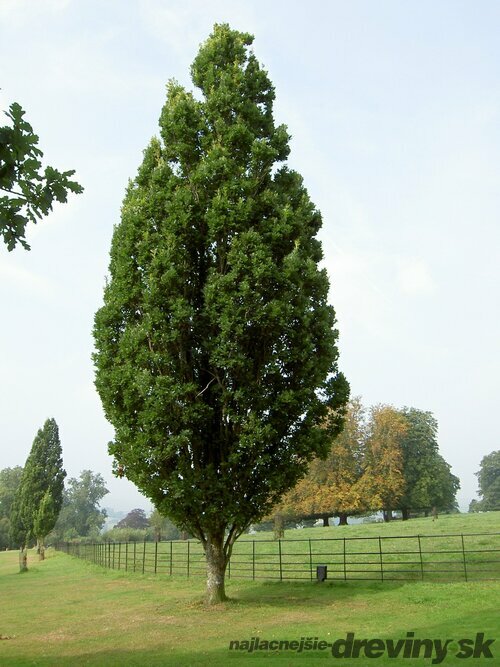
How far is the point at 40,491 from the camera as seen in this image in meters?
53.7

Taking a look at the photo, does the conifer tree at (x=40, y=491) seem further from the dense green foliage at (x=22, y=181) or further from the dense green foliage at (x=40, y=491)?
the dense green foliage at (x=22, y=181)

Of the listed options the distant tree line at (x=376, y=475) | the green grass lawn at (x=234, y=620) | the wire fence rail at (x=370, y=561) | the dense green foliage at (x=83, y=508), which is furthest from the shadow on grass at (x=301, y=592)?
the dense green foliage at (x=83, y=508)

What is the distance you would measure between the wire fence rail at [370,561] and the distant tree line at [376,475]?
1274cm

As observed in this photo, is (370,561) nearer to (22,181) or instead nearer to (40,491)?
(22,181)

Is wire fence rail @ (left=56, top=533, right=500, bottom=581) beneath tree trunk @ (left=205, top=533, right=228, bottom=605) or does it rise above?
beneath

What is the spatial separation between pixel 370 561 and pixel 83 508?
112579 mm

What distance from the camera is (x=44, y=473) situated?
180 ft

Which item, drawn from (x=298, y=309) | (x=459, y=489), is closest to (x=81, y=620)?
(x=298, y=309)

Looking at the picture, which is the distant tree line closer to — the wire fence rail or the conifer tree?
the wire fence rail

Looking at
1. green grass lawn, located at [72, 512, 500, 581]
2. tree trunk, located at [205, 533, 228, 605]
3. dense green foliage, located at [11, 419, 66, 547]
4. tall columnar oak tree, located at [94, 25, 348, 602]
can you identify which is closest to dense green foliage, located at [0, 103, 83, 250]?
tall columnar oak tree, located at [94, 25, 348, 602]

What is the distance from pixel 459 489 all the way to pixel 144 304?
59.3 meters

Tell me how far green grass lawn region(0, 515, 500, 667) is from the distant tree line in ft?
97.7

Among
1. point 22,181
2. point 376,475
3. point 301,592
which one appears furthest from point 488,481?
point 22,181

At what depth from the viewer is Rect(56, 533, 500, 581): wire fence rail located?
20.5 metres
